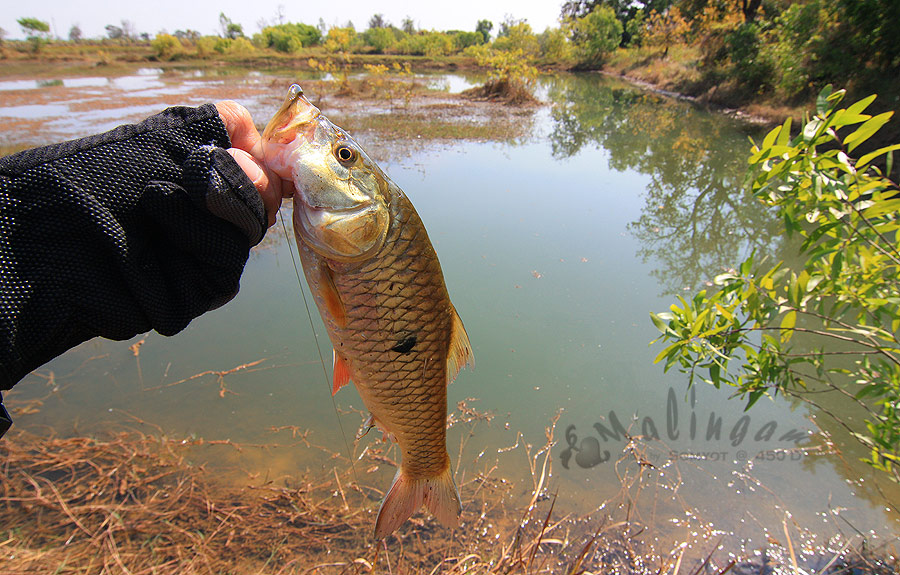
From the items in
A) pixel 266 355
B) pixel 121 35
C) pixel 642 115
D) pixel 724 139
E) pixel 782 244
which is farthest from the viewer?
pixel 121 35

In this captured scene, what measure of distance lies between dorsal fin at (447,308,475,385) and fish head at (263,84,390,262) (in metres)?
0.38

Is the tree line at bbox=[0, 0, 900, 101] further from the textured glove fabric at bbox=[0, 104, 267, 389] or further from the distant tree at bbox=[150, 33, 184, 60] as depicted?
the textured glove fabric at bbox=[0, 104, 267, 389]

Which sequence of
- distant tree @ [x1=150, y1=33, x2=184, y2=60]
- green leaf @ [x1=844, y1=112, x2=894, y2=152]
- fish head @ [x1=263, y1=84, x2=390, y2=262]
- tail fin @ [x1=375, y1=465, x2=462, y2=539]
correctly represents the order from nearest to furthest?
fish head @ [x1=263, y1=84, x2=390, y2=262] → green leaf @ [x1=844, y1=112, x2=894, y2=152] → tail fin @ [x1=375, y1=465, x2=462, y2=539] → distant tree @ [x1=150, y1=33, x2=184, y2=60]

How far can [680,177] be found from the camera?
8.92 m

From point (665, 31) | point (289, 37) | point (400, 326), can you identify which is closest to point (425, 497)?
point (400, 326)

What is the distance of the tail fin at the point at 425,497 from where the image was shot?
1.60 metres

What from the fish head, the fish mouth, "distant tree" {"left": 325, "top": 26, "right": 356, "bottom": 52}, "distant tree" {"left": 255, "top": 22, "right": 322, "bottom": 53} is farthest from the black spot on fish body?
"distant tree" {"left": 255, "top": 22, "right": 322, "bottom": 53}

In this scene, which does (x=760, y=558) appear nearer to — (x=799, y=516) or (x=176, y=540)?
(x=799, y=516)

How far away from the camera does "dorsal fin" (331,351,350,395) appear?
138 centimetres

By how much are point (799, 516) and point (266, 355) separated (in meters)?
4.16

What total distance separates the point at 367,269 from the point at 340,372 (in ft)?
1.35

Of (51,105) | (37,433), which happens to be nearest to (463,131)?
(37,433)

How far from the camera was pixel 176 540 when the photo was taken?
239 cm

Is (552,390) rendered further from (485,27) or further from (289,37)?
(485,27)
